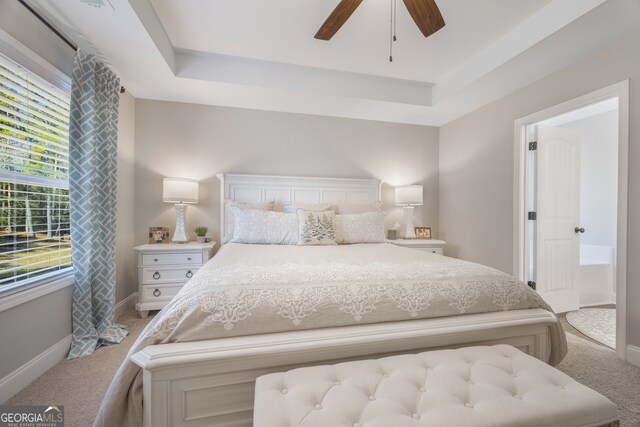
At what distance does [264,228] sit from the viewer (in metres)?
2.60

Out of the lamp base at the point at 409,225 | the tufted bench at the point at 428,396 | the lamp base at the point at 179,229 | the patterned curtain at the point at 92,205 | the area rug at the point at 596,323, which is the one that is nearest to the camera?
the tufted bench at the point at 428,396

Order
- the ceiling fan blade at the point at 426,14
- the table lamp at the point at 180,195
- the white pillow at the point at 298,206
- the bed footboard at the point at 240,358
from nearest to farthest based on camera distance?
the bed footboard at the point at 240,358
the ceiling fan blade at the point at 426,14
the table lamp at the point at 180,195
the white pillow at the point at 298,206

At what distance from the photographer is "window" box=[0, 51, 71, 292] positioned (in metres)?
1.50

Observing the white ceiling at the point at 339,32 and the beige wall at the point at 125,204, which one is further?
the beige wall at the point at 125,204

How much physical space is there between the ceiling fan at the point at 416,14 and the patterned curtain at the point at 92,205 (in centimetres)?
185

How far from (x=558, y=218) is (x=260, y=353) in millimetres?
3372

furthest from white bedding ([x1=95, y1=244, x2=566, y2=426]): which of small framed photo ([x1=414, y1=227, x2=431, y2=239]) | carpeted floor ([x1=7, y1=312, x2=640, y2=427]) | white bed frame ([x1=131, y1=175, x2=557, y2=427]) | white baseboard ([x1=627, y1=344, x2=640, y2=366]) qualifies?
small framed photo ([x1=414, y1=227, x2=431, y2=239])

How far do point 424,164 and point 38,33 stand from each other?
401 cm

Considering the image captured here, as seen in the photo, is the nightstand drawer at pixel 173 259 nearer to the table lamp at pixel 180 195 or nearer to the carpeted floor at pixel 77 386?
the table lamp at pixel 180 195

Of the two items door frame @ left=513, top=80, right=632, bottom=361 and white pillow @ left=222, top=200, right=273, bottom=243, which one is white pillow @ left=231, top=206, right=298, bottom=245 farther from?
door frame @ left=513, top=80, right=632, bottom=361

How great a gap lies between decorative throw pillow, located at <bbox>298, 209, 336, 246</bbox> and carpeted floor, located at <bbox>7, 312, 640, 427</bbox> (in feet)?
5.46

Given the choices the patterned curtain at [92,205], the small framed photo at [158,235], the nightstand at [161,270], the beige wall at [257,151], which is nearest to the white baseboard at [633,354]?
the beige wall at [257,151]

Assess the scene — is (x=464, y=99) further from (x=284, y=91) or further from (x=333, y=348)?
(x=333, y=348)

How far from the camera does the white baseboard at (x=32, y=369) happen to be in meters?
1.45
